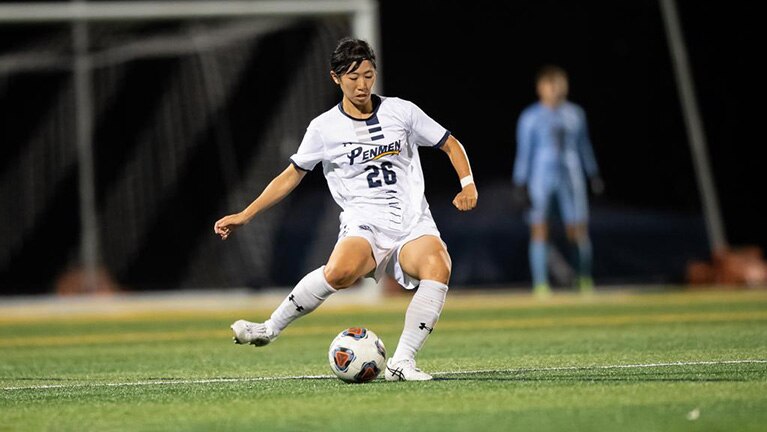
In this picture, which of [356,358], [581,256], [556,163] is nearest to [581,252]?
[581,256]

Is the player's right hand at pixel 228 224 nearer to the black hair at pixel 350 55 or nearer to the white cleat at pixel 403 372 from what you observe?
the black hair at pixel 350 55

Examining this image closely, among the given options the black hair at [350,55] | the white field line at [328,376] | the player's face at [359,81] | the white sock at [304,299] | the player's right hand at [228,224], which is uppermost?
the black hair at [350,55]

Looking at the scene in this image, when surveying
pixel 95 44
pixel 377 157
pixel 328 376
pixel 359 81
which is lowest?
pixel 328 376

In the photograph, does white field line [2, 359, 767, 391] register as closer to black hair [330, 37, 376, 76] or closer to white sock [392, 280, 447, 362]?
white sock [392, 280, 447, 362]

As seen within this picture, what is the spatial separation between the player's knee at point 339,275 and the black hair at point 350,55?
3.06 ft

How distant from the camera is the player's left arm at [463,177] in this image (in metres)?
6.70

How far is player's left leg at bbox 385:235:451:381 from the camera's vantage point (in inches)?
264

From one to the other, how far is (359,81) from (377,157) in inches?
15.6

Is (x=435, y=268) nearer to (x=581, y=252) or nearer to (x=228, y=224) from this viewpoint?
(x=228, y=224)

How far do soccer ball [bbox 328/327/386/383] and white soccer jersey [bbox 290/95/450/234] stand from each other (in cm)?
63

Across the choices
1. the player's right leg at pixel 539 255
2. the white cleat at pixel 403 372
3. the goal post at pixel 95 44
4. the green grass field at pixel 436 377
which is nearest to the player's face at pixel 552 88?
the player's right leg at pixel 539 255

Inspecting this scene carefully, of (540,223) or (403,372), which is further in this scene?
(540,223)

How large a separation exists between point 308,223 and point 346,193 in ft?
34.8

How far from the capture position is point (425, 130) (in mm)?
7160
